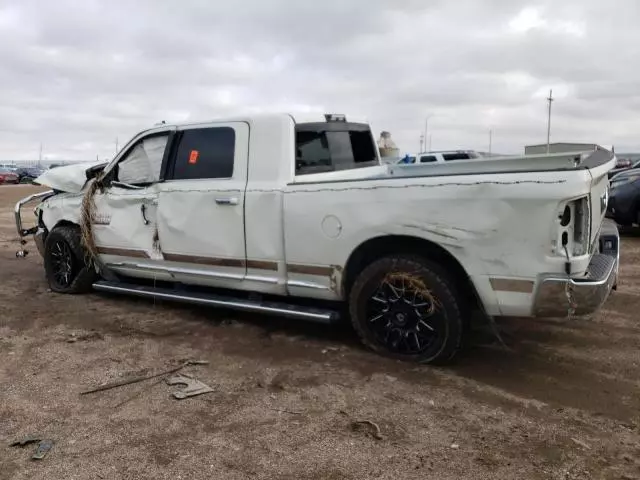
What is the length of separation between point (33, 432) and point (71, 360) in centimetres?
122

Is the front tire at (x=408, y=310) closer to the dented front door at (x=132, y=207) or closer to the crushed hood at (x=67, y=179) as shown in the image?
the dented front door at (x=132, y=207)

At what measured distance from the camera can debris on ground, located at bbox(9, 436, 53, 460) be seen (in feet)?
10.4

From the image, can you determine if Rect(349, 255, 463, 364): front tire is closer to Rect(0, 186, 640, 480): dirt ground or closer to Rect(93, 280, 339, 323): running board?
Rect(0, 186, 640, 480): dirt ground

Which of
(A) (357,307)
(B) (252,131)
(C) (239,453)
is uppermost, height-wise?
(B) (252,131)

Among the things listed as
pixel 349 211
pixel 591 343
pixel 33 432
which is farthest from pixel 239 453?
pixel 591 343

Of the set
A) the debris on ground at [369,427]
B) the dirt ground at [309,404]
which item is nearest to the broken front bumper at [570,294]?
the dirt ground at [309,404]

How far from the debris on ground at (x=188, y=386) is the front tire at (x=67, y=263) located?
2787 mm

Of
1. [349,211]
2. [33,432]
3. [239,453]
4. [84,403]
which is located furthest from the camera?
[349,211]

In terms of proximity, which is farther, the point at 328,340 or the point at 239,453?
the point at 328,340

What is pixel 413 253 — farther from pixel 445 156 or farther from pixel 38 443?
pixel 445 156

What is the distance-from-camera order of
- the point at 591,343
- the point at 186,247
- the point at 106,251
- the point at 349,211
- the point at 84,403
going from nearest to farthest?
the point at 84,403 < the point at 349,211 < the point at 591,343 < the point at 186,247 < the point at 106,251

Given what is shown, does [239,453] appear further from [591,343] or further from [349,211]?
[591,343]

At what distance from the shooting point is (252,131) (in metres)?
5.06

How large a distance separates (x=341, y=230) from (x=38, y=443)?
7.89 feet
